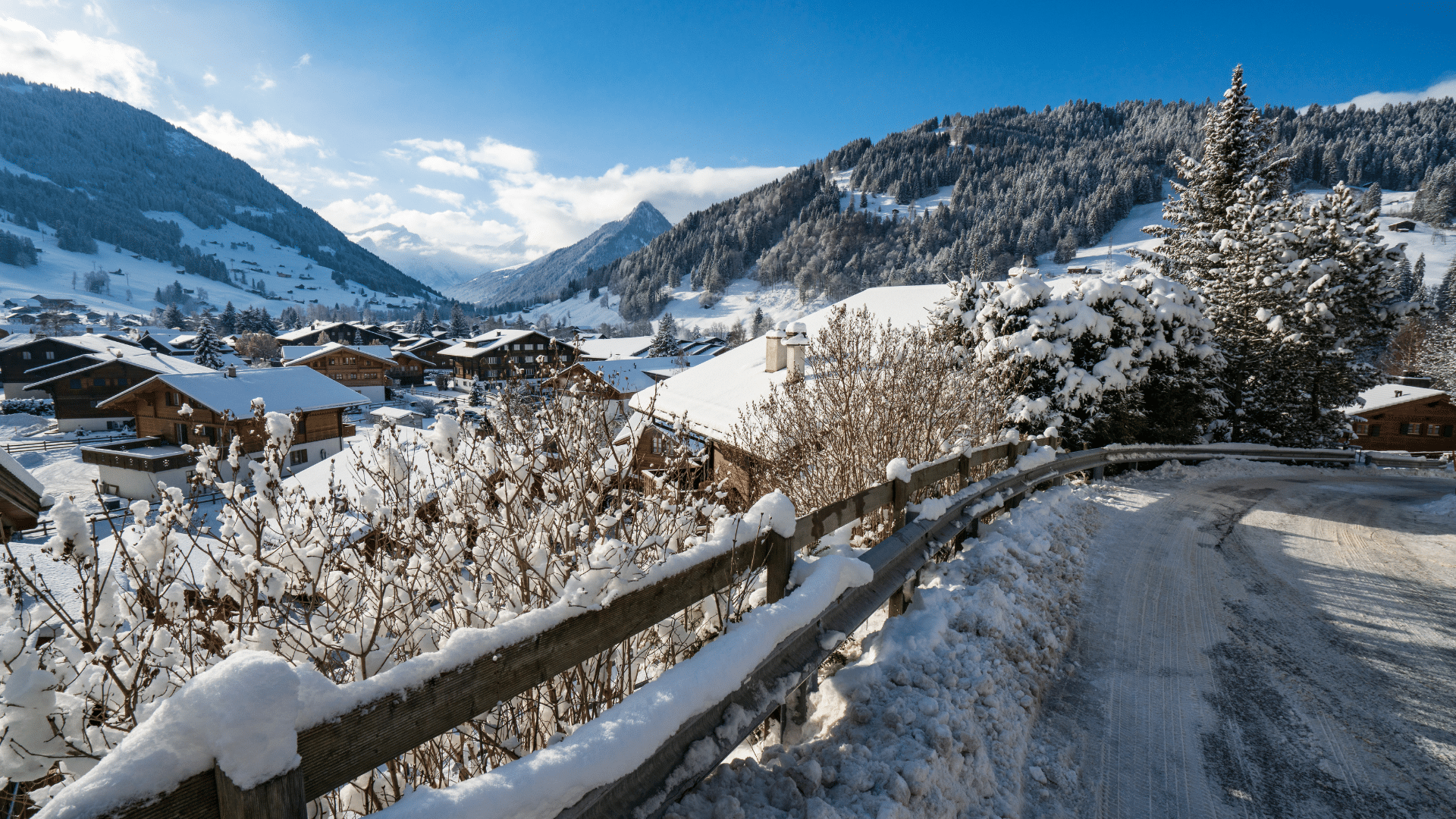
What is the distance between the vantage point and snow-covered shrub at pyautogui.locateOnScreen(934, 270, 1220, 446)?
12.3m

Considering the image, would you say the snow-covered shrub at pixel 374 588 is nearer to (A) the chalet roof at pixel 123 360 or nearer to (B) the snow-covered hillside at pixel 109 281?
(A) the chalet roof at pixel 123 360

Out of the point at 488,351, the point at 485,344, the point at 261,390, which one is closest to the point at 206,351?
the point at 488,351

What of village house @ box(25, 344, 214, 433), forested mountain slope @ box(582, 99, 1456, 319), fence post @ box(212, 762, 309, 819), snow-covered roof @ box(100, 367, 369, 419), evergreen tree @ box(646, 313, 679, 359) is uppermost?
forested mountain slope @ box(582, 99, 1456, 319)

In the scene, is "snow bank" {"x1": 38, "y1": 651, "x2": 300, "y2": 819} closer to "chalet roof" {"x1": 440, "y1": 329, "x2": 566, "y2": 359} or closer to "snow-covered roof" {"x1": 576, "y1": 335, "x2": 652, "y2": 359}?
"chalet roof" {"x1": 440, "y1": 329, "x2": 566, "y2": 359}

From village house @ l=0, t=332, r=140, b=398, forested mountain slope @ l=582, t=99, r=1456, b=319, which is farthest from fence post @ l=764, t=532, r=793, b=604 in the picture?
forested mountain slope @ l=582, t=99, r=1456, b=319

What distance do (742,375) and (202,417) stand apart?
27.8m

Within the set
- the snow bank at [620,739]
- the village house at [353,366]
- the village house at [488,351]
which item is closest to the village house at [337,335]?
the village house at [488,351]

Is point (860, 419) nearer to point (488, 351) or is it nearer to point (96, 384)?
point (96, 384)

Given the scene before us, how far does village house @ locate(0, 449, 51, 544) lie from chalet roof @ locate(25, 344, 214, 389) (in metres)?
38.4

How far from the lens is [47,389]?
133 feet

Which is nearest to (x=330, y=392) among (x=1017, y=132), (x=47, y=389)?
(x=47, y=389)

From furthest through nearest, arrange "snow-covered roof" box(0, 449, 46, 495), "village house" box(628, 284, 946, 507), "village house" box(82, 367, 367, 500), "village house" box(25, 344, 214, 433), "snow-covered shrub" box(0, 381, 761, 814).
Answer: "village house" box(25, 344, 214, 433) < "village house" box(82, 367, 367, 500) < "village house" box(628, 284, 946, 507) < "snow-covered roof" box(0, 449, 46, 495) < "snow-covered shrub" box(0, 381, 761, 814)

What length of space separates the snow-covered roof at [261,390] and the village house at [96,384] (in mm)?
12577

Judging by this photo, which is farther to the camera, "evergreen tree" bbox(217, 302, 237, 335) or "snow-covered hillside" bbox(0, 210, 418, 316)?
"snow-covered hillside" bbox(0, 210, 418, 316)
